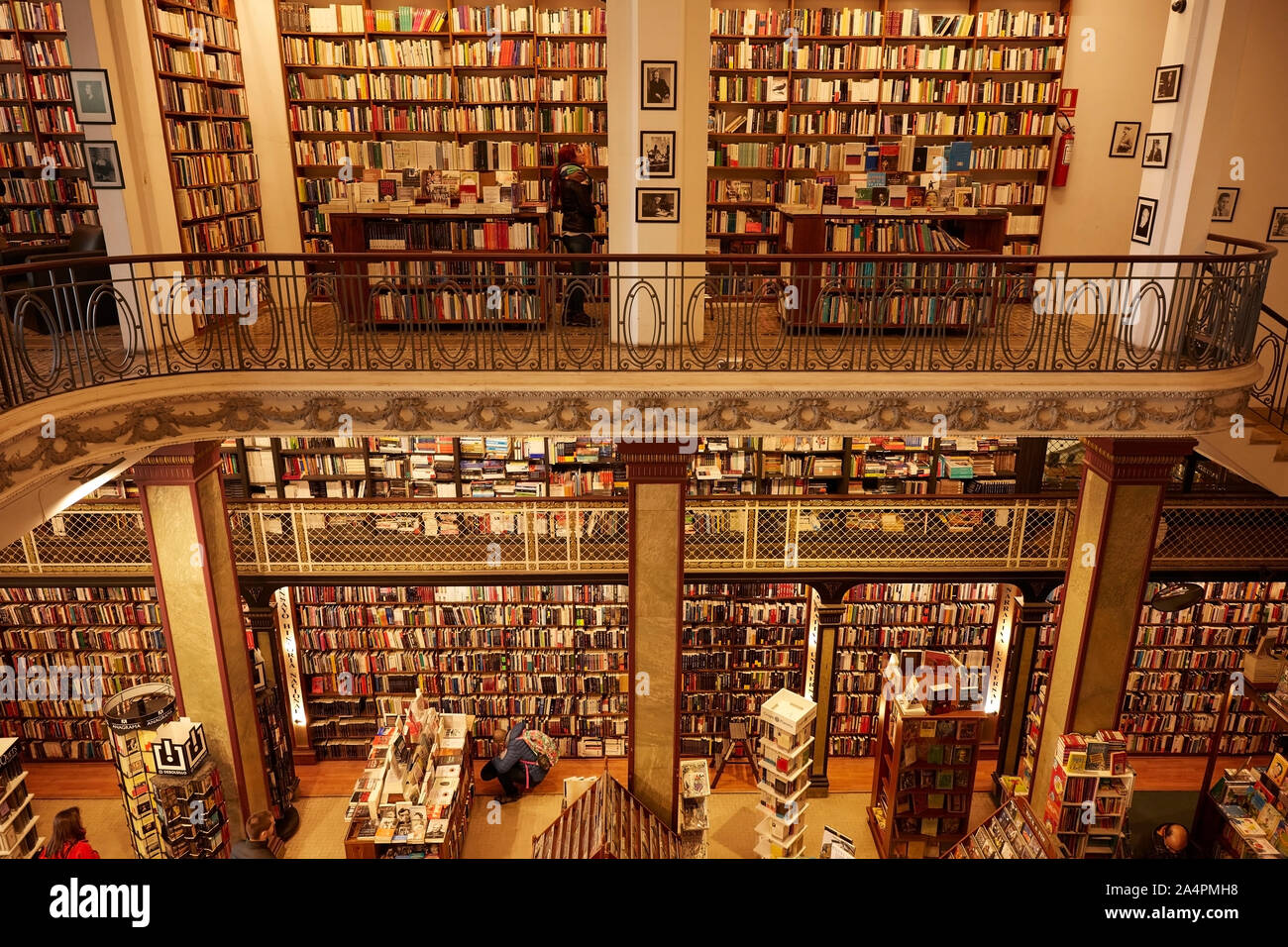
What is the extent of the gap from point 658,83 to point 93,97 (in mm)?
3969

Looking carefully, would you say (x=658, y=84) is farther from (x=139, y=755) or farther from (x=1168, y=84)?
(x=139, y=755)

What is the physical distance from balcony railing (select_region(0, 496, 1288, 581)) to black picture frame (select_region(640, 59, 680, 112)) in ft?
10.9

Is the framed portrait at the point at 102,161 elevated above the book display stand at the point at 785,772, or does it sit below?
above

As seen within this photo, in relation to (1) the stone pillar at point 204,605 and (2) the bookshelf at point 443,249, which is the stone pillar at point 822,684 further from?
(1) the stone pillar at point 204,605

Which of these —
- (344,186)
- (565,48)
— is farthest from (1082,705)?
(344,186)

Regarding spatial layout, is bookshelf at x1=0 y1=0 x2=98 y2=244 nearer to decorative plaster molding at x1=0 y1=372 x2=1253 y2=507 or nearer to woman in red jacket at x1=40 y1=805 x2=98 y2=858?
decorative plaster molding at x1=0 y1=372 x2=1253 y2=507

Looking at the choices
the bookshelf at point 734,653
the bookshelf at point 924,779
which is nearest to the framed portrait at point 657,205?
the bookshelf at point 734,653

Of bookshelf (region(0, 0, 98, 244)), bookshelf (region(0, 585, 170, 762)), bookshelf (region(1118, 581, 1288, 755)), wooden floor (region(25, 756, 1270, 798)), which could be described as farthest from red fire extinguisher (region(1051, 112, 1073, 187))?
bookshelf (region(0, 585, 170, 762))

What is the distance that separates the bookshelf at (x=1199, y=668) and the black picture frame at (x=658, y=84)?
20.1 ft

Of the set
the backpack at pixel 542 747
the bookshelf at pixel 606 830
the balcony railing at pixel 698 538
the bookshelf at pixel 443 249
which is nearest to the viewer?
the bookshelf at pixel 606 830

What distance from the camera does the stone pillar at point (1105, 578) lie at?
21.0 ft

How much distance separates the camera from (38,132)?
806 cm

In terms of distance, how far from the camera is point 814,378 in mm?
5859

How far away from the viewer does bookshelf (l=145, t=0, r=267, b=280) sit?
702cm
